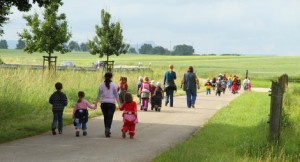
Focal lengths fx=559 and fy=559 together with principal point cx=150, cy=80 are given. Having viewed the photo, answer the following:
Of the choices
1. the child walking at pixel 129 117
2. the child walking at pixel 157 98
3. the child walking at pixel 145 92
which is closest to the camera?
the child walking at pixel 129 117

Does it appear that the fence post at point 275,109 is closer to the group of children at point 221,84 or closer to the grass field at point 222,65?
the group of children at point 221,84

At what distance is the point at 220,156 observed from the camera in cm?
1068

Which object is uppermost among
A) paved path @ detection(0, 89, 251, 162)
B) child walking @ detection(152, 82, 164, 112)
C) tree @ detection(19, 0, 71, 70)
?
tree @ detection(19, 0, 71, 70)

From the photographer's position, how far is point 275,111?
11.2 metres

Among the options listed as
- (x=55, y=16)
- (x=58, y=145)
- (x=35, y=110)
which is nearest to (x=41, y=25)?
(x=55, y=16)

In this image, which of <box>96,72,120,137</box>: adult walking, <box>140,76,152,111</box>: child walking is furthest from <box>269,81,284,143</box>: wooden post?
<box>140,76,152,111</box>: child walking

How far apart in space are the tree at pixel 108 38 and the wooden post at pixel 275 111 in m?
38.3

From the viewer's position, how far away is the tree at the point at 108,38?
4972 centimetres

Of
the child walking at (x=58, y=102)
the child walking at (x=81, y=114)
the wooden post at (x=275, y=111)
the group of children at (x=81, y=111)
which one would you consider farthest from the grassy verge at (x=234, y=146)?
the child walking at (x=58, y=102)

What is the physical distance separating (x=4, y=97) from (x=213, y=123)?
22.3 ft

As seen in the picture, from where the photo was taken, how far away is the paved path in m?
10.6

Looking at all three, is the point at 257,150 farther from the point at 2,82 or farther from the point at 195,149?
the point at 2,82

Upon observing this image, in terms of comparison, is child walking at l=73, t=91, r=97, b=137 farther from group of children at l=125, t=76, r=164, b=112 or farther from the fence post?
group of children at l=125, t=76, r=164, b=112

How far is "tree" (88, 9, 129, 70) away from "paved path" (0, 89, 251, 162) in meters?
32.2
